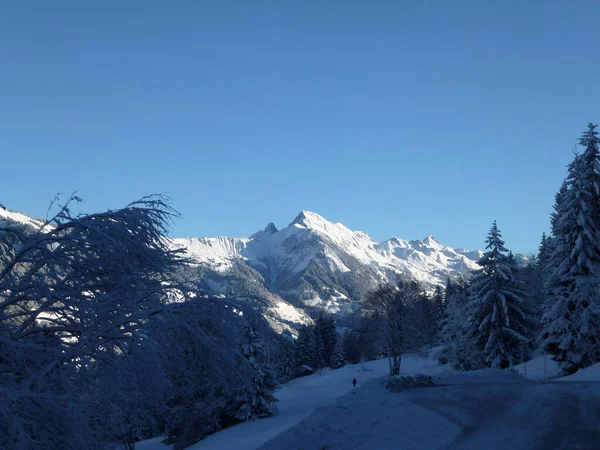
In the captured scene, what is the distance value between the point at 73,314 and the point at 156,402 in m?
1.82

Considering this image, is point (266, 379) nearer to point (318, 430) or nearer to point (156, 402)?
point (318, 430)

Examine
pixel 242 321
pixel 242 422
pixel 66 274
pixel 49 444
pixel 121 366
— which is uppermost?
pixel 66 274

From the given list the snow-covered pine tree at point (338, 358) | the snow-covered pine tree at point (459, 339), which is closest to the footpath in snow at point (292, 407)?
the snow-covered pine tree at point (338, 358)

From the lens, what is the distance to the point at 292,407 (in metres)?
40.1

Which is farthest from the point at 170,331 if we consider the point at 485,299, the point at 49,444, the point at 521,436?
the point at 485,299

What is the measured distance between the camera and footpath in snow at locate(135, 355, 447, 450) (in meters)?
27.2

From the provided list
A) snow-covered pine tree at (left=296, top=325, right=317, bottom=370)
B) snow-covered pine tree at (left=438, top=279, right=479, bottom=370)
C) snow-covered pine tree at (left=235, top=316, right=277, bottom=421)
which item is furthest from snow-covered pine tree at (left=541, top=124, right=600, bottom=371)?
snow-covered pine tree at (left=296, top=325, right=317, bottom=370)

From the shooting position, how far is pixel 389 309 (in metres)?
46.4

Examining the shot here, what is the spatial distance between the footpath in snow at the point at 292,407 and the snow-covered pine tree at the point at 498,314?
8363 millimetres

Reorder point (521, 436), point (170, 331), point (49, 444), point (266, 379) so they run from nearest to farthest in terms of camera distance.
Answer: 1. point (49, 444)
2. point (170, 331)
3. point (521, 436)
4. point (266, 379)

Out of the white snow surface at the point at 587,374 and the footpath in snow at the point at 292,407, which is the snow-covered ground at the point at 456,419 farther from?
the white snow surface at the point at 587,374

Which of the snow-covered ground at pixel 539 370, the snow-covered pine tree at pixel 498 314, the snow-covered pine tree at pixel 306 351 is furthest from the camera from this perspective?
the snow-covered pine tree at pixel 306 351

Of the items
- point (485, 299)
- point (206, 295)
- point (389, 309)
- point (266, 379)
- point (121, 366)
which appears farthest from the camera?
point (389, 309)

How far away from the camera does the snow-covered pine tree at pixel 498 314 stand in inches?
1276
